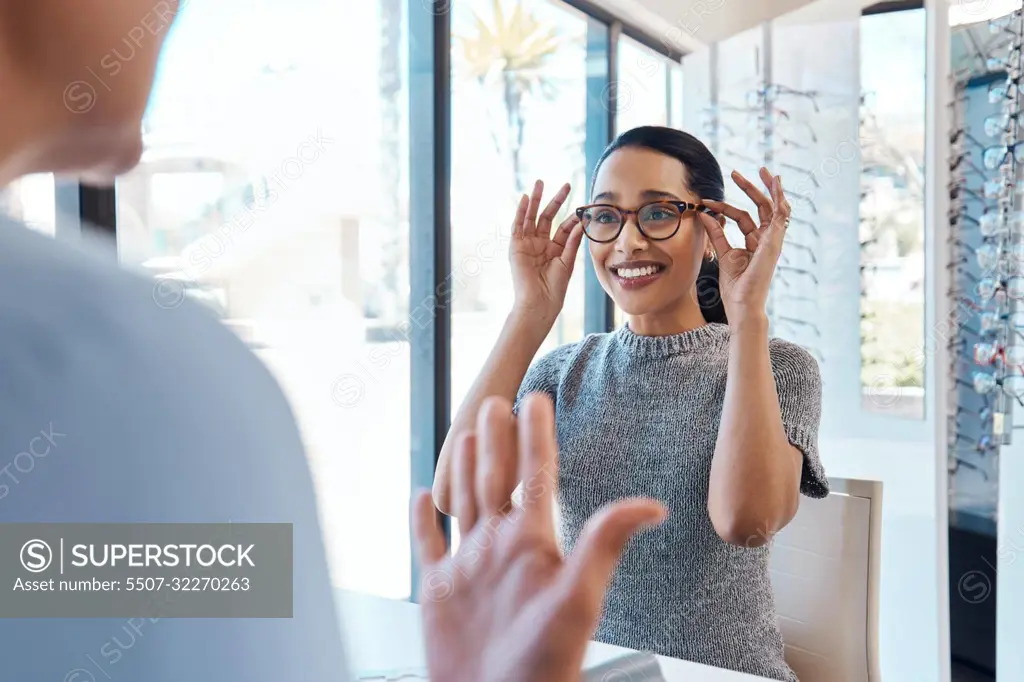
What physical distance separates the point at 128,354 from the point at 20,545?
56mm

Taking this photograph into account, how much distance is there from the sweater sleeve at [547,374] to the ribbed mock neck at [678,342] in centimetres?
16

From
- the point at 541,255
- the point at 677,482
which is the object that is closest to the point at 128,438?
the point at 677,482

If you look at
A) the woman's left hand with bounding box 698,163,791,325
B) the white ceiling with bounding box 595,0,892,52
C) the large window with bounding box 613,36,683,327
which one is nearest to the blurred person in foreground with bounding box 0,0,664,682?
the woman's left hand with bounding box 698,163,791,325

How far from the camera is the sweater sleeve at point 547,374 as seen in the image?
5.52 ft

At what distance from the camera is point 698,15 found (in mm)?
3465

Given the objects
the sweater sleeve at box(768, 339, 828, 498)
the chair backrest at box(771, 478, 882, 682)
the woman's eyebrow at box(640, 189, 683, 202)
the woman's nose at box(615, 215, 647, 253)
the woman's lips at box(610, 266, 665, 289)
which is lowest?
the chair backrest at box(771, 478, 882, 682)

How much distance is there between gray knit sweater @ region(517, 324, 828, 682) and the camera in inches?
55.7

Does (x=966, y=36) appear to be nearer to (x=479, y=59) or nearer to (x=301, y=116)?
(x=479, y=59)

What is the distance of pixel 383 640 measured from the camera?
52.2 inches

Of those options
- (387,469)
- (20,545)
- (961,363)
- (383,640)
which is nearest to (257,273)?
(387,469)

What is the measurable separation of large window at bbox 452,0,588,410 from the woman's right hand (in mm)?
1110

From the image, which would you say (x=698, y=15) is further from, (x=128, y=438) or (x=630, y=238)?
(x=128, y=438)

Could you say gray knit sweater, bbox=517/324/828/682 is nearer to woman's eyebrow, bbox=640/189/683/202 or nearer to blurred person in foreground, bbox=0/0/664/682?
woman's eyebrow, bbox=640/189/683/202

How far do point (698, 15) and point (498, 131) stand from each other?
96 cm
